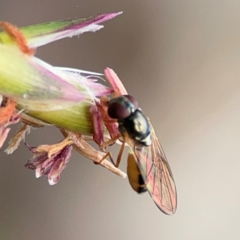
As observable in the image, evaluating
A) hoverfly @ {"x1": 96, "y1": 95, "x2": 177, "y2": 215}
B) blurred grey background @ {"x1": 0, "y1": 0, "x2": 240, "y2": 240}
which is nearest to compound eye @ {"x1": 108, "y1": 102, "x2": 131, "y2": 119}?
hoverfly @ {"x1": 96, "y1": 95, "x2": 177, "y2": 215}

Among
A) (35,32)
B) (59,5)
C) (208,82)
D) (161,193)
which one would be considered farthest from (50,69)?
(208,82)

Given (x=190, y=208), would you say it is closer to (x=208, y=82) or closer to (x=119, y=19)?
(x=208, y=82)

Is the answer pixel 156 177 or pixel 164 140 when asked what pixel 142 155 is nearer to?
pixel 156 177

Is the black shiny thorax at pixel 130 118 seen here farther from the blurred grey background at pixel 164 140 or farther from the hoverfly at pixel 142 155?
the blurred grey background at pixel 164 140

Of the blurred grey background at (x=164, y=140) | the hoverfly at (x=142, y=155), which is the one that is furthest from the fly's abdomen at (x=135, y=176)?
the blurred grey background at (x=164, y=140)

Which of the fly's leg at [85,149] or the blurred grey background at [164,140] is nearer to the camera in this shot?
the fly's leg at [85,149]

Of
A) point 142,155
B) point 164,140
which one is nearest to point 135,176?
point 142,155

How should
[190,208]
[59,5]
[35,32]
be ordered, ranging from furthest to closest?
[190,208]
[59,5]
[35,32]

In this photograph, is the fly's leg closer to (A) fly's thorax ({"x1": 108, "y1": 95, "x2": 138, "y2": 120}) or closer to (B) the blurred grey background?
(A) fly's thorax ({"x1": 108, "y1": 95, "x2": 138, "y2": 120})
